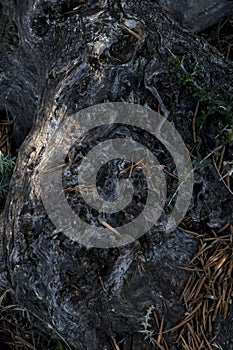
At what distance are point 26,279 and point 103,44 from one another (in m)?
1.21

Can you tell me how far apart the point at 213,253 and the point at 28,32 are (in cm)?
151

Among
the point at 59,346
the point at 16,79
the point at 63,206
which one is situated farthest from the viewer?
the point at 16,79

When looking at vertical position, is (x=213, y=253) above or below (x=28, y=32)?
below

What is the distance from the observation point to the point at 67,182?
2.53 metres

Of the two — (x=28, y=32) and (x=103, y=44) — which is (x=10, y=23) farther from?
(x=103, y=44)

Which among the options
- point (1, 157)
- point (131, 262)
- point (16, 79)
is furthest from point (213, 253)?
point (16, 79)

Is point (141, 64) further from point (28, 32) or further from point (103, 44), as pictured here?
point (28, 32)

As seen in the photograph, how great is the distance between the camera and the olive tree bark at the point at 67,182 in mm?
2568

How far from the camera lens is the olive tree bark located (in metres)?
2.57

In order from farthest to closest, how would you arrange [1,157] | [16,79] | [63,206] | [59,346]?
1. [16,79]
2. [1,157]
3. [59,346]
4. [63,206]

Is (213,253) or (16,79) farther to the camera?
(16,79)

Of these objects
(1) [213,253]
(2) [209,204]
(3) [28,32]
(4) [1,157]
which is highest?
(3) [28,32]

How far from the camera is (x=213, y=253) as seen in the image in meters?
2.63

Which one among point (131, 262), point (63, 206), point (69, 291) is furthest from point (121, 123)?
point (69, 291)
